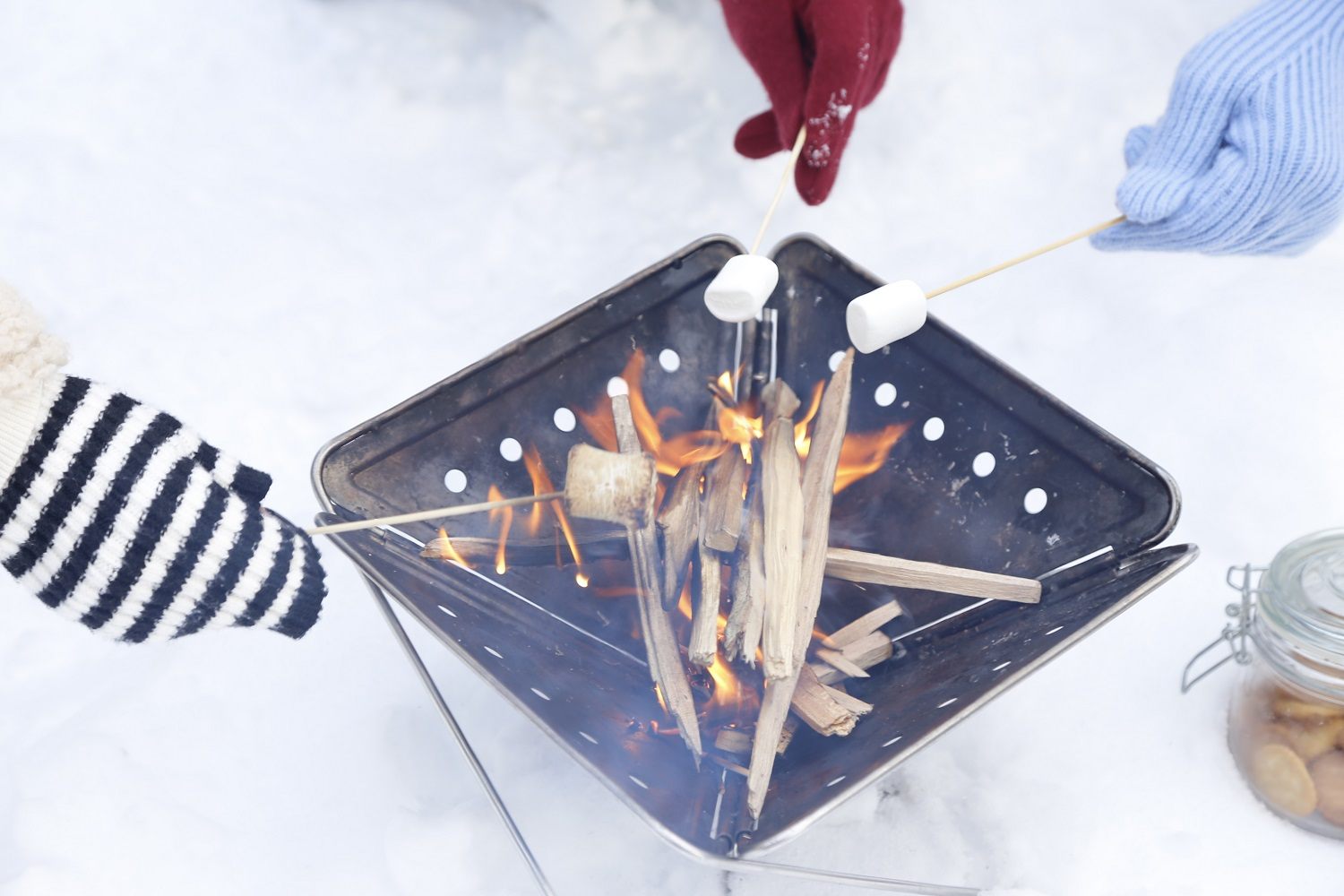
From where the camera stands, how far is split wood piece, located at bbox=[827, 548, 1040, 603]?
4.78 ft

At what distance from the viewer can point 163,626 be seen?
119 cm

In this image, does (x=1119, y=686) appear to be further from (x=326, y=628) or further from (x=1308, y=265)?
(x=326, y=628)

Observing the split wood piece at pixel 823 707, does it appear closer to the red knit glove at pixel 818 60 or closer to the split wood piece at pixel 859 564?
the split wood piece at pixel 859 564

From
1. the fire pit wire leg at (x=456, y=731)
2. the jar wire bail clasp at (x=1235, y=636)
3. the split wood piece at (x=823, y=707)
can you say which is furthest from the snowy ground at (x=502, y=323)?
the split wood piece at (x=823, y=707)

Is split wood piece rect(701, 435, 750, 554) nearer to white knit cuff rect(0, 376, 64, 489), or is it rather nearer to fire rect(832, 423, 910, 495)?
fire rect(832, 423, 910, 495)

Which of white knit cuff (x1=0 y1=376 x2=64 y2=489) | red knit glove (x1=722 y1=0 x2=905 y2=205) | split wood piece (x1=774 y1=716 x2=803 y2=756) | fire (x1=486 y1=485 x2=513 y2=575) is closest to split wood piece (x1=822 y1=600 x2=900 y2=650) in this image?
split wood piece (x1=774 y1=716 x2=803 y2=756)

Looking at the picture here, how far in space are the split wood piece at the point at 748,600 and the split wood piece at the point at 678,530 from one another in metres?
0.08

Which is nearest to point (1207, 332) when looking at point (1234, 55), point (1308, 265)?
point (1308, 265)

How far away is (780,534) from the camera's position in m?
1.47

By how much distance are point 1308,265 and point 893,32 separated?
122 cm

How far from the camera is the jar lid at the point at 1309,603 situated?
1385 millimetres

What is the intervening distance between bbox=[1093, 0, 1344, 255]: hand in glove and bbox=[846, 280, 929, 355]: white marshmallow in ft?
1.41

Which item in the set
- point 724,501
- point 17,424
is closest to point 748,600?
point 724,501

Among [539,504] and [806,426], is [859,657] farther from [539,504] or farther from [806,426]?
[539,504]
